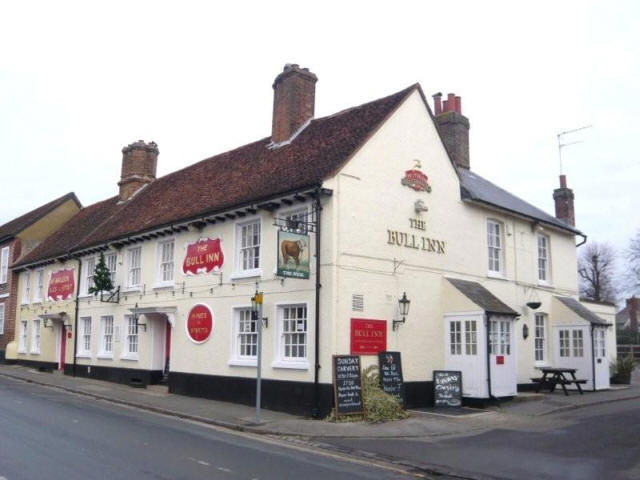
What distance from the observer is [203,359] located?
18.5 m

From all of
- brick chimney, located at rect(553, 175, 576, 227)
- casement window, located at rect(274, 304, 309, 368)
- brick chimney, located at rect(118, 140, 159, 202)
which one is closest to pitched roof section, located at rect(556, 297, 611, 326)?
brick chimney, located at rect(553, 175, 576, 227)

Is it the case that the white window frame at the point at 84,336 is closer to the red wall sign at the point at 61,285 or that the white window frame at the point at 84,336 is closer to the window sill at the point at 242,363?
the red wall sign at the point at 61,285

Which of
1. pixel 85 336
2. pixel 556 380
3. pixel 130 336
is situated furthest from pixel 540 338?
pixel 85 336

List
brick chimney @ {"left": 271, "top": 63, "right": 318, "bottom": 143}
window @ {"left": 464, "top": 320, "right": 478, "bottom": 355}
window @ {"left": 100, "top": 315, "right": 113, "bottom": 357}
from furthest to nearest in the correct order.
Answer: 1. window @ {"left": 100, "top": 315, "right": 113, "bottom": 357}
2. brick chimney @ {"left": 271, "top": 63, "right": 318, "bottom": 143}
3. window @ {"left": 464, "top": 320, "right": 478, "bottom": 355}

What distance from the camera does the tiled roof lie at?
16.6 m

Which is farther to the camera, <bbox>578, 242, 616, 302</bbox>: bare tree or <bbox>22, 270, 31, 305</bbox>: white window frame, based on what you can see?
<bbox>578, 242, 616, 302</bbox>: bare tree

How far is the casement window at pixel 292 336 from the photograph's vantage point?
51.1 feet

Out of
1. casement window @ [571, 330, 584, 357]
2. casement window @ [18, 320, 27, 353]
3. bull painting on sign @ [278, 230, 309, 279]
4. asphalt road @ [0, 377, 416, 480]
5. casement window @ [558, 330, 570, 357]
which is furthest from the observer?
casement window @ [18, 320, 27, 353]

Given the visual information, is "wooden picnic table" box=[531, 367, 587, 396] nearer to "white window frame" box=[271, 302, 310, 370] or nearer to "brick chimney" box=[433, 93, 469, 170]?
"brick chimney" box=[433, 93, 469, 170]

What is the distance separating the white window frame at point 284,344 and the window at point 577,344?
1112cm

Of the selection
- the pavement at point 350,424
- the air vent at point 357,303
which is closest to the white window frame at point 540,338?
the pavement at point 350,424

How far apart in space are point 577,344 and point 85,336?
19.1 metres

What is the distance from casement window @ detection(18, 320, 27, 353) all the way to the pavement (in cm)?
1066

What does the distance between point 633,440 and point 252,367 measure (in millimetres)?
9212
